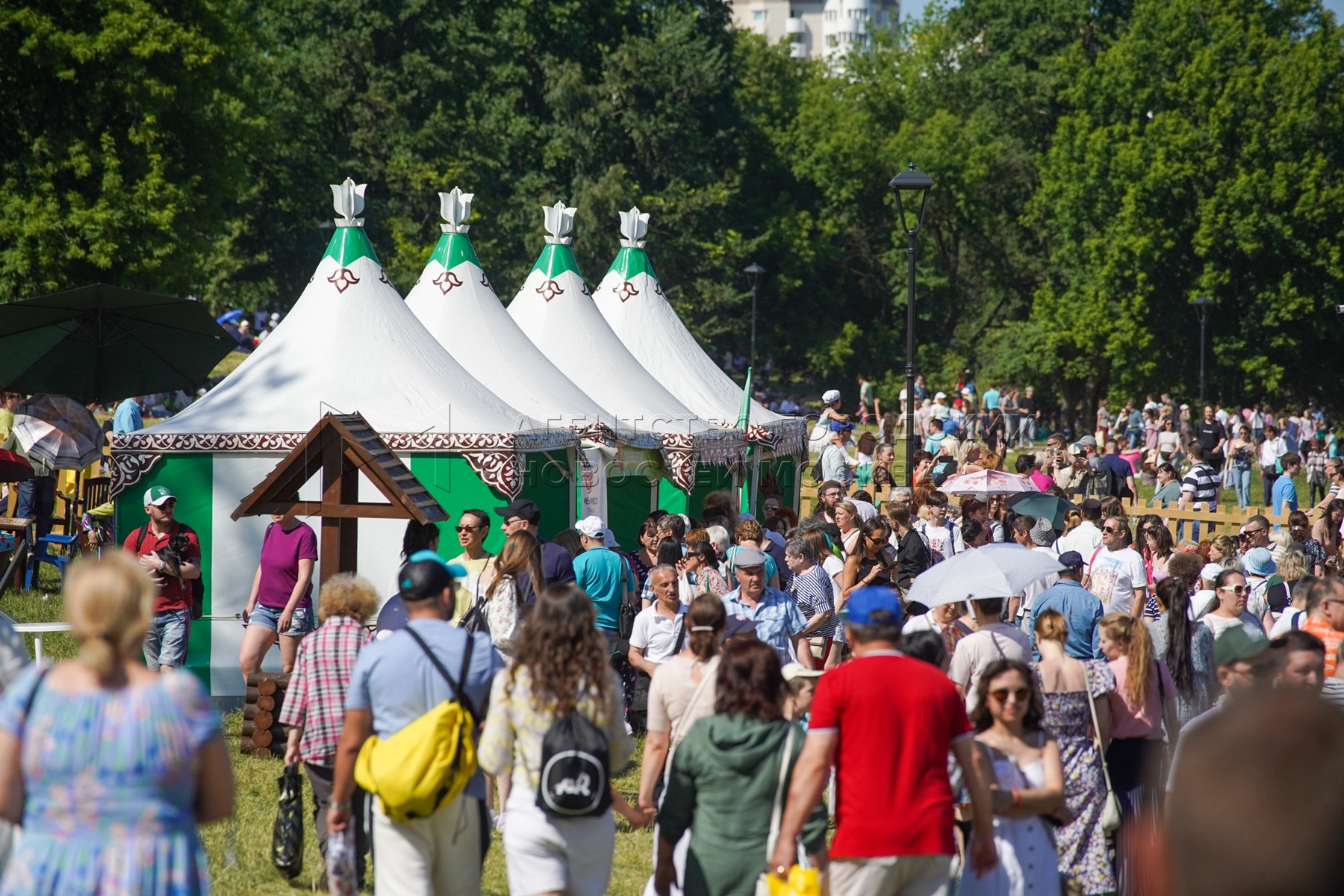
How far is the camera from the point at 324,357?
13000 mm

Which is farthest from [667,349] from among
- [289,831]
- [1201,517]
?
[289,831]

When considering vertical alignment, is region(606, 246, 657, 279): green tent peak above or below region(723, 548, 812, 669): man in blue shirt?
above

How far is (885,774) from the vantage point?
15.9 ft

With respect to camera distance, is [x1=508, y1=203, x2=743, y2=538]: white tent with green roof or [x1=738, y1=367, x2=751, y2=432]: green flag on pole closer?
[x1=508, y1=203, x2=743, y2=538]: white tent with green roof

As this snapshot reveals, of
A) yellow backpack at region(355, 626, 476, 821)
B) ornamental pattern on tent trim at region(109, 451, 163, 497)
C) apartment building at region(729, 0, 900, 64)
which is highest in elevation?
apartment building at region(729, 0, 900, 64)

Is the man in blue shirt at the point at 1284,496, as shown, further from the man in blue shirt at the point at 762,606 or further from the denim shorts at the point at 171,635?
the denim shorts at the point at 171,635

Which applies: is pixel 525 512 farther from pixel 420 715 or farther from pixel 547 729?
pixel 547 729

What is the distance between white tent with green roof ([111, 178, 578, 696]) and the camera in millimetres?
11930

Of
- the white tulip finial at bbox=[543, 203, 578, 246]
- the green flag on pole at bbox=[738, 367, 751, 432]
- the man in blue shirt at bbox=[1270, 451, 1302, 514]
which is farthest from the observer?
the man in blue shirt at bbox=[1270, 451, 1302, 514]

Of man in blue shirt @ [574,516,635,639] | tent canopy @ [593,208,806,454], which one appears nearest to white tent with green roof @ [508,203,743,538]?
tent canopy @ [593,208,806,454]

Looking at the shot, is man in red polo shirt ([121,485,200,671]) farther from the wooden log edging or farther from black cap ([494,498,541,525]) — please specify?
black cap ([494,498,541,525])

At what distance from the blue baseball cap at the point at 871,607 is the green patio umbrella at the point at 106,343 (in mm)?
7058

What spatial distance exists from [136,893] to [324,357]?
31.2ft

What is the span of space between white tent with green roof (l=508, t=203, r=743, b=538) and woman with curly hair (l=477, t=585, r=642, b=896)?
10.7m
